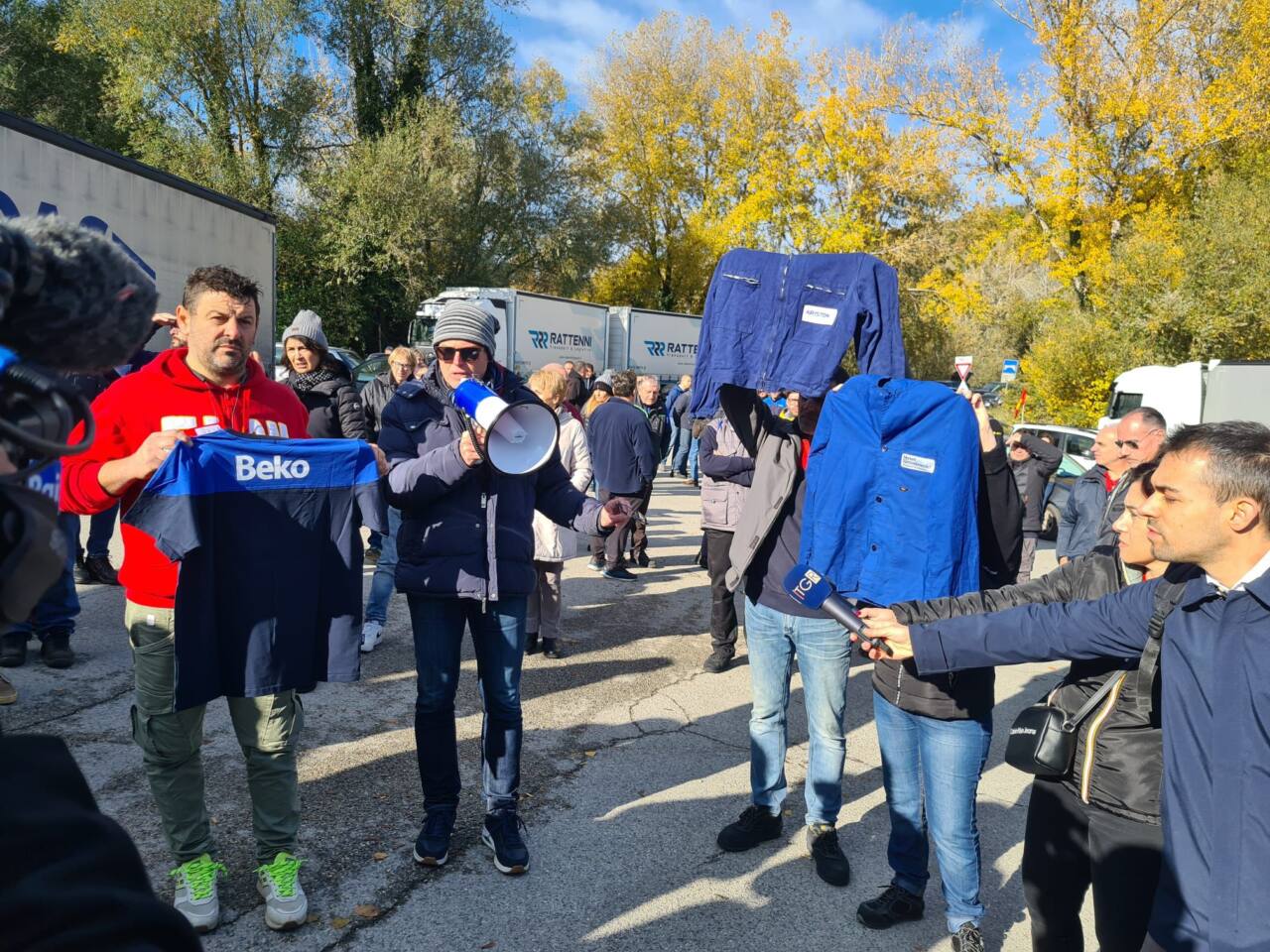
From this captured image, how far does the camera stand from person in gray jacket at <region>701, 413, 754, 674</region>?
19.3 feet

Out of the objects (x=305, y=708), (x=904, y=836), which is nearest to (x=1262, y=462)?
(x=904, y=836)

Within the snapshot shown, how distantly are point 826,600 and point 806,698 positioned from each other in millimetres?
1056

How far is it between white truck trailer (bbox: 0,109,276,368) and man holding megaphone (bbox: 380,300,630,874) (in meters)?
4.54

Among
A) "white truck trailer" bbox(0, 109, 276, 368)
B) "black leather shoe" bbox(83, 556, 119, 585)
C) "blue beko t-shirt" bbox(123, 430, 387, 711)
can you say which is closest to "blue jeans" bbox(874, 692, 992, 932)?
"blue beko t-shirt" bbox(123, 430, 387, 711)

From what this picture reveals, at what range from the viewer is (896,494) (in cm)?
319

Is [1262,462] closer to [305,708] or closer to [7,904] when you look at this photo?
[7,904]

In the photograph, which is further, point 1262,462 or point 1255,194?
point 1255,194

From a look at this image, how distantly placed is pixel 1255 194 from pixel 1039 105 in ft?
16.8

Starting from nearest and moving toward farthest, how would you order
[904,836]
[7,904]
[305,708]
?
[7,904], [904,836], [305,708]

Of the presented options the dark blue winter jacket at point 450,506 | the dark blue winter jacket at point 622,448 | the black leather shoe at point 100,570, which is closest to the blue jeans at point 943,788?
the dark blue winter jacket at point 450,506

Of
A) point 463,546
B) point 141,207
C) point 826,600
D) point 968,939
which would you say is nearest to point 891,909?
point 968,939

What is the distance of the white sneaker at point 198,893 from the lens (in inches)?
119

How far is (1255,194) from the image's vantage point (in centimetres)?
1916

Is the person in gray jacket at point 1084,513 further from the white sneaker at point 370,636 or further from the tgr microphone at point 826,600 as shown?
the white sneaker at point 370,636
